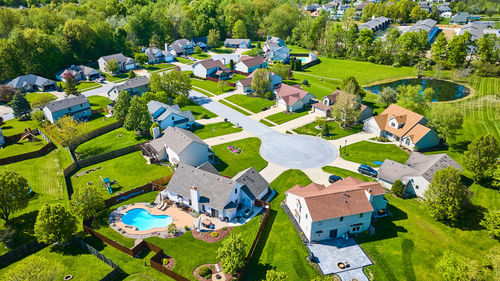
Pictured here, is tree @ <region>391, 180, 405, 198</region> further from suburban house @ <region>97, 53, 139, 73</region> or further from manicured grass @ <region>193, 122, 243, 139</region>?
suburban house @ <region>97, 53, 139, 73</region>

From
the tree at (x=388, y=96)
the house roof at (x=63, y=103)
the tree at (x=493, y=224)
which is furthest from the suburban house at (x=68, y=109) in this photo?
the tree at (x=493, y=224)

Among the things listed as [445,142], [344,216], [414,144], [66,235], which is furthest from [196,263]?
[445,142]

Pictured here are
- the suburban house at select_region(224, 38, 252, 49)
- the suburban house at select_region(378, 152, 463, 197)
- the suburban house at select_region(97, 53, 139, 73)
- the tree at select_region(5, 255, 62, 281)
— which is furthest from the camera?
the suburban house at select_region(224, 38, 252, 49)

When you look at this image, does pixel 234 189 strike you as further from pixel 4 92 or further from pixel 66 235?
pixel 4 92

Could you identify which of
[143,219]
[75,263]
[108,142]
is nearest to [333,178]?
[143,219]

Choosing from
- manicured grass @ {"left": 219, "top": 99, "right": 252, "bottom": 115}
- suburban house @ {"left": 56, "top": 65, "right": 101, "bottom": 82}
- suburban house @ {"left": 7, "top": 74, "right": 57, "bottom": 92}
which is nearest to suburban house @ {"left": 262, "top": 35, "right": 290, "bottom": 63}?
manicured grass @ {"left": 219, "top": 99, "right": 252, "bottom": 115}

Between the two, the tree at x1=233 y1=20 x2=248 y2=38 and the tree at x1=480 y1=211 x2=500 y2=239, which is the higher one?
the tree at x1=233 y1=20 x2=248 y2=38
